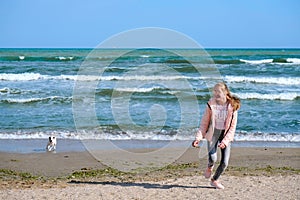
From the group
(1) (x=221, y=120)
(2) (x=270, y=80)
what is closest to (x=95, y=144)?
(1) (x=221, y=120)

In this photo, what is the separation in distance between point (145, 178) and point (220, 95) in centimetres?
175

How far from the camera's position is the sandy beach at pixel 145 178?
5.73 meters

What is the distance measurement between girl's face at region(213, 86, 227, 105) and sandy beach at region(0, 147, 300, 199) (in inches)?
43.9

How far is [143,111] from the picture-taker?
14.2m

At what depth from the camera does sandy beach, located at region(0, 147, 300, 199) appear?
18.8 ft

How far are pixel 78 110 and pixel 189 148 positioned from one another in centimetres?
589

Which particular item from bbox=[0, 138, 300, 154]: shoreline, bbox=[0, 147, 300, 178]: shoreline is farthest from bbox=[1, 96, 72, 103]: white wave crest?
bbox=[0, 147, 300, 178]: shoreline

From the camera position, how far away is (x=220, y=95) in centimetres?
578

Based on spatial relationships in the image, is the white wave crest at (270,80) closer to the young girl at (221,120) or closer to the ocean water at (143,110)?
the ocean water at (143,110)

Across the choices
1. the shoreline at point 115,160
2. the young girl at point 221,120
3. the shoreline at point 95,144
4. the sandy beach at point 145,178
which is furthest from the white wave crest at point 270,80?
the young girl at point 221,120

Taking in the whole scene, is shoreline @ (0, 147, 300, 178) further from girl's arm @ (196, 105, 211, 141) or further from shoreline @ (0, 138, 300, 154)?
girl's arm @ (196, 105, 211, 141)

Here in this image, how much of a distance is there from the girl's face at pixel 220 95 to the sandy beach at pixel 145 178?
1115 millimetres

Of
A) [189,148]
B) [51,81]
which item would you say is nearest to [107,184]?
[189,148]

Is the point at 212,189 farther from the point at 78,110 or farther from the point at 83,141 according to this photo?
the point at 78,110
